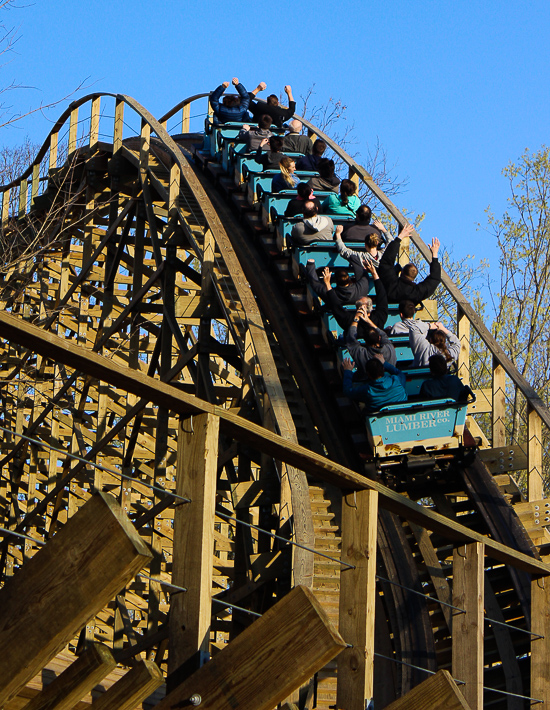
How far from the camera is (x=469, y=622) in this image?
10.8 feet

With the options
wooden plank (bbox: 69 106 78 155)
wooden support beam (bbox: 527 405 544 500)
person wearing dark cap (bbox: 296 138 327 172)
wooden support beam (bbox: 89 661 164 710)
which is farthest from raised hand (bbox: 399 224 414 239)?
wooden support beam (bbox: 89 661 164 710)

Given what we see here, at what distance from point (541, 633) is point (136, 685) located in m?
2.27

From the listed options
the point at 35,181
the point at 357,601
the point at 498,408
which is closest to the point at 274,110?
the point at 35,181

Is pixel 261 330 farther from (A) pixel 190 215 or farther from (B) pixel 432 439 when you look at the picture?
(A) pixel 190 215

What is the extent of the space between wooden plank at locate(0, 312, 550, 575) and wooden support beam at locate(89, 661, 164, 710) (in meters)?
0.62

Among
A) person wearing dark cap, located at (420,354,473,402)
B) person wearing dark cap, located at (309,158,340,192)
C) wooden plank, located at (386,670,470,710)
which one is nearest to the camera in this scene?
wooden plank, located at (386,670,470,710)

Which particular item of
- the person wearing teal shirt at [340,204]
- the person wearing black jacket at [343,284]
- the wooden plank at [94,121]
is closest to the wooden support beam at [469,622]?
the person wearing black jacket at [343,284]

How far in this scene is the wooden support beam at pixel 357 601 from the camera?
8.93 feet

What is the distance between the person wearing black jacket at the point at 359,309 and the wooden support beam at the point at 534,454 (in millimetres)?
1848

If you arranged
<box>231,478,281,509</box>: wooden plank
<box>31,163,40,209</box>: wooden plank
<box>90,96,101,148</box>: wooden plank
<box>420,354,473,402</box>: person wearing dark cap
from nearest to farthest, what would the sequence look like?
<box>231,478,281,509</box>: wooden plank, <box>420,354,473,402</box>: person wearing dark cap, <box>90,96,101,148</box>: wooden plank, <box>31,163,40,209</box>: wooden plank

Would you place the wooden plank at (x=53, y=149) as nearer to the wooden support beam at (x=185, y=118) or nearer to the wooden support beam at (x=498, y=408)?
the wooden support beam at (x=185, y=118)

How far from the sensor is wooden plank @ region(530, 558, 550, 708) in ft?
12.5

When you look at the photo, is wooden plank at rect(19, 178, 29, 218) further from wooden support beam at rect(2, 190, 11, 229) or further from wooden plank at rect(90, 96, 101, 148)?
wooden plank at rect(90, 96, 101, 148)

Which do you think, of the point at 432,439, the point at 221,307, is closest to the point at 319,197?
the point at 221,307
